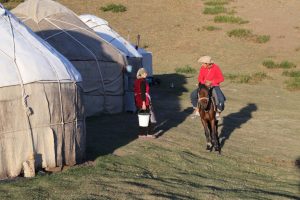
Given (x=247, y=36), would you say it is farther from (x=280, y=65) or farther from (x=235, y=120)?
(x=235, y=120)

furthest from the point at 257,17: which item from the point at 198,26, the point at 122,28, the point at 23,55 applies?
the point at 23,55

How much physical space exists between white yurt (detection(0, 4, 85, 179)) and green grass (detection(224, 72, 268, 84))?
16.6 m

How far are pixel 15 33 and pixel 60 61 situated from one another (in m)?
0.81

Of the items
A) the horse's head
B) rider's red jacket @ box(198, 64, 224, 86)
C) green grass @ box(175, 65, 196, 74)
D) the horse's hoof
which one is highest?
rider's red jacket @ box(198, 64, 224, 86)

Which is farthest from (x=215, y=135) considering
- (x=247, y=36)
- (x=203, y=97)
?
(x=247, y=36)

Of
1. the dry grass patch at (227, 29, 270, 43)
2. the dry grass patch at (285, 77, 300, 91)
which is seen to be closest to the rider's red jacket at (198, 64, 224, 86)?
the dry grass patch at (285, 77, 300, 91)

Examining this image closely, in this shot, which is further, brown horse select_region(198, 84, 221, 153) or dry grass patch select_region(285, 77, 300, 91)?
dry grass patch select_region(285, 77, 300, 91)

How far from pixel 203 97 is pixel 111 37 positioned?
26.4ft

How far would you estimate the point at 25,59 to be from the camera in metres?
10.3

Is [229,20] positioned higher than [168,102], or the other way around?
[229,20]

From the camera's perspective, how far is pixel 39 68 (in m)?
10.3

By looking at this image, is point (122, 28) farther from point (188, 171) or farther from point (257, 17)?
point (188, 171)

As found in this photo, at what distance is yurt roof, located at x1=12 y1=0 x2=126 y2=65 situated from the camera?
1658 cm

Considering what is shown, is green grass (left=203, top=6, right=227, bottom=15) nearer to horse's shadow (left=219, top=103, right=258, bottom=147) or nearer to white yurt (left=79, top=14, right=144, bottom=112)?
horse's shadow (left=219, top=103, right=258, bottom=147)
